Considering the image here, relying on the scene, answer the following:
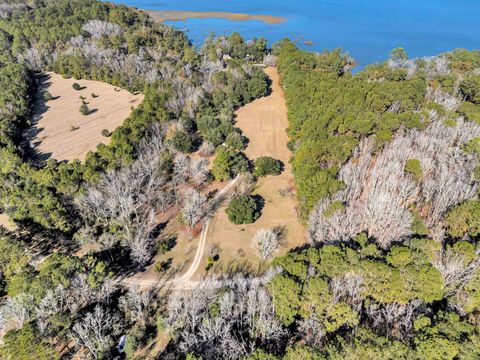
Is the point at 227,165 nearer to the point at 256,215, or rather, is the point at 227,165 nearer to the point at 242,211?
the point at 242,211

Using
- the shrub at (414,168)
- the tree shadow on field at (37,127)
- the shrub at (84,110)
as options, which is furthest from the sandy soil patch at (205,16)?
the shrub at (414,168)

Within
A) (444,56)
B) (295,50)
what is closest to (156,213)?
(295,50)

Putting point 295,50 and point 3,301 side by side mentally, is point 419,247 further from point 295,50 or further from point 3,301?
point 295,50

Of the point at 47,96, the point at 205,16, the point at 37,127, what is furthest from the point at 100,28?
the point at 205,16

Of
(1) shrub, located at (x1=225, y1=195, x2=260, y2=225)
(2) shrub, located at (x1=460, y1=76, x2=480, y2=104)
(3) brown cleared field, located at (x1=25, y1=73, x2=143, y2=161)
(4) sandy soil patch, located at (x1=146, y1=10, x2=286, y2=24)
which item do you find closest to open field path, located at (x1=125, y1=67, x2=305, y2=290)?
(1) shrub, located at (x1=225, y1=195, x2=260, y2=225)

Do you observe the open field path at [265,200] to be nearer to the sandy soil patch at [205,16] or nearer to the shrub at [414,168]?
the shrub at [414,168]

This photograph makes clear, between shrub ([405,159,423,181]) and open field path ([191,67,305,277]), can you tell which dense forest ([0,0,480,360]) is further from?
open field path ([191,67,305,277])
